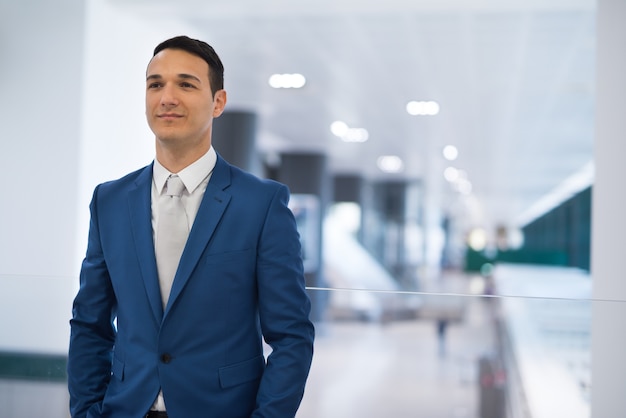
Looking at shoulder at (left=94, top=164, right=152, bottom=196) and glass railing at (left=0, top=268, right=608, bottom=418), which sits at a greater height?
shoulder at (left=94, top=164, right=152, bottom=196)

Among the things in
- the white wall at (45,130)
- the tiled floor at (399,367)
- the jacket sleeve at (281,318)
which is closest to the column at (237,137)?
the tiled floor at (399,367)

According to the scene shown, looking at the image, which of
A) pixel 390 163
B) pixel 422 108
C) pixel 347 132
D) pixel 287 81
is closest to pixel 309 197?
pixel 390 163

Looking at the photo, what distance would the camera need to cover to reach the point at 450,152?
16531 millimetres

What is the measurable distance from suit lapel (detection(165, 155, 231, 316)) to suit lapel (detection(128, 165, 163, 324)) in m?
0.05

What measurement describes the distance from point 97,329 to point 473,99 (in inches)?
345

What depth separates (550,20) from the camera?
6098 mm

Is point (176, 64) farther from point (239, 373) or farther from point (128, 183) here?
point (239, 373)

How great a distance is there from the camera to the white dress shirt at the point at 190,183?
1.92 m

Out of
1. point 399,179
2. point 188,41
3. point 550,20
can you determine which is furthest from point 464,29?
point 399,179

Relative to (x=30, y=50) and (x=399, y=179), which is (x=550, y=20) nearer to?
(x=30, y=50)

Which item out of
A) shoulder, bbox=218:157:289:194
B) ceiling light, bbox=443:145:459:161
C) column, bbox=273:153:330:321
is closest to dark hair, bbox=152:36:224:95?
shoulder, bbox=218:157:289:194

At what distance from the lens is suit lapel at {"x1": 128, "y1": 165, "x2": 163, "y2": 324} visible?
184cm

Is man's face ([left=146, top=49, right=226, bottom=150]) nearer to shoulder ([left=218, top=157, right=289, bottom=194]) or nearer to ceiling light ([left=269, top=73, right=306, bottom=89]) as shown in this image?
shoulder ([left=218, top=157, right=289, bottom=194])

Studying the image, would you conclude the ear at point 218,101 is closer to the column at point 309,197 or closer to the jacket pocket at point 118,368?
the jacket pocket at point 118,368
